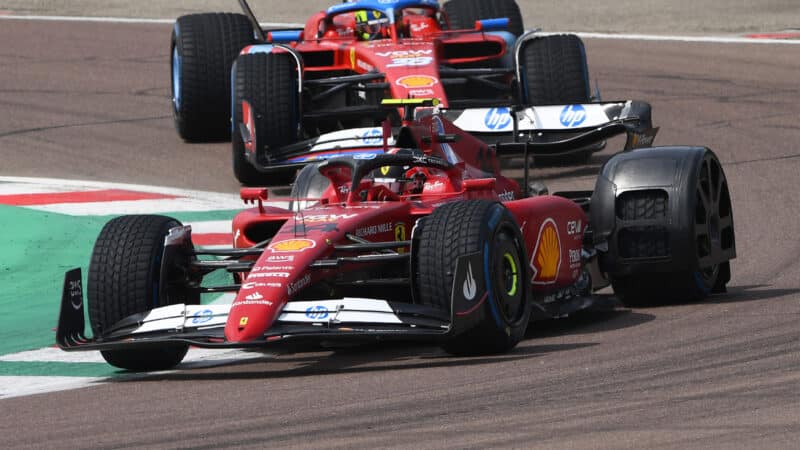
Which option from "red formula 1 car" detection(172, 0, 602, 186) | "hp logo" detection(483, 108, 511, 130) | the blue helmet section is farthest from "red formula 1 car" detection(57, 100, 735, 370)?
the blue helmet section

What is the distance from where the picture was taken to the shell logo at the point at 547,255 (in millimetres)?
9633

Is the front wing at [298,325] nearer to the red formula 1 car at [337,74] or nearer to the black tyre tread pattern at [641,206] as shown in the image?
the black tyre tread pattern at [641,206]

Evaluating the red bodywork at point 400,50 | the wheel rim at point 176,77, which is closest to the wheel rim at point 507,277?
the red bodywork at point 400,50

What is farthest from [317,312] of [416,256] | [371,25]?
[371,25]

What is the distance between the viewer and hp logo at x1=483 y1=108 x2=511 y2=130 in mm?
13547

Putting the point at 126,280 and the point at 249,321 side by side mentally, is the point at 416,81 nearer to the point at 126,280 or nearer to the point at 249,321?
the point at 126,280

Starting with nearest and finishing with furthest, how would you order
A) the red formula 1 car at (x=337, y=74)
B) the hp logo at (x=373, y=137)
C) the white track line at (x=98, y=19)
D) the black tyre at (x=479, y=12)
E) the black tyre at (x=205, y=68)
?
the hp logo at (x=373, y=137), the red formula 1 car at (x=337, y=74), the black tyre at (x=205, y=68), the black tyre at (x=479, y=12), the white track line at (x=98, y=19)

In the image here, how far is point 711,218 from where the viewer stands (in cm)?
1061

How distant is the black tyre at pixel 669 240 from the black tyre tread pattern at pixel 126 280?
2.91 metres

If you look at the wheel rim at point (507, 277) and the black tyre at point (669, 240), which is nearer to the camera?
the wheel rim at point (507, 277)

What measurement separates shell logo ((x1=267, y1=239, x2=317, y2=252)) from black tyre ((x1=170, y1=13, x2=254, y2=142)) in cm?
1021

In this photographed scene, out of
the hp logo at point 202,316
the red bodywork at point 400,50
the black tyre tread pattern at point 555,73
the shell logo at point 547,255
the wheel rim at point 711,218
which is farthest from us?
the black tyre tread pattern at point 555,73

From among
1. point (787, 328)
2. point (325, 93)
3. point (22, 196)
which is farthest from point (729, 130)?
point (787, 328)

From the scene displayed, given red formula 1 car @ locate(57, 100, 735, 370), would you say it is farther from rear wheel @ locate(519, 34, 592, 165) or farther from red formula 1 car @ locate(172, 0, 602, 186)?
rear wheel @ locate(519, 34, 592, 165)
